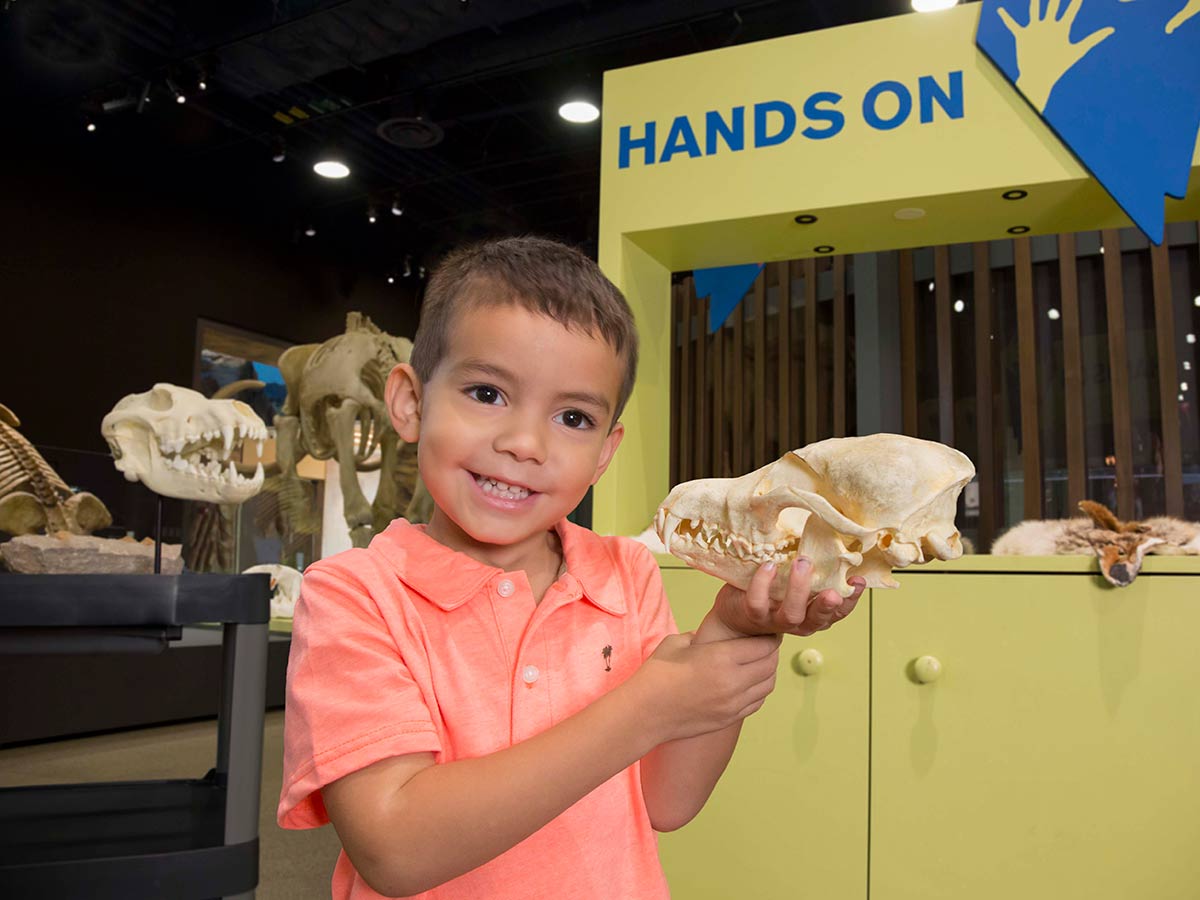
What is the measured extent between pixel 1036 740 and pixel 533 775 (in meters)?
1.41

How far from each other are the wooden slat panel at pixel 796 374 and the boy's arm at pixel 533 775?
4.45 meters

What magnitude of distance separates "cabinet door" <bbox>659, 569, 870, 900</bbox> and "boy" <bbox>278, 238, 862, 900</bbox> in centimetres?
100

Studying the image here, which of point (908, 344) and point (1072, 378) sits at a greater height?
point (908, 344)

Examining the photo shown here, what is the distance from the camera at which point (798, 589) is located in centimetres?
74

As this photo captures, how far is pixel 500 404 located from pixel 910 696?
134 cm

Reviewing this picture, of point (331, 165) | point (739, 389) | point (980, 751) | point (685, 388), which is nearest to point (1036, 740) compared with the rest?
point (980, 751)

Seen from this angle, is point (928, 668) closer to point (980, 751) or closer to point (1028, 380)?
point (980, 751)

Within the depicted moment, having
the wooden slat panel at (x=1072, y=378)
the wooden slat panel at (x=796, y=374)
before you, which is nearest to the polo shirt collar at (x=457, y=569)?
the wooden slat panel at (x=1072, y=378)

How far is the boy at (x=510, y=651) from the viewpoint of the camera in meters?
0.79

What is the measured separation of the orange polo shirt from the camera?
862mm

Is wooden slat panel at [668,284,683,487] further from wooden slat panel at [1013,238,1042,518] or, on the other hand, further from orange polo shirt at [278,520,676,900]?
orange polo shirt at [278,520,676,900]

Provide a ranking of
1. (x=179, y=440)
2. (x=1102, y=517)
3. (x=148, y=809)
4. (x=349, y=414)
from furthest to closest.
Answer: (x=349, y=414) < (x=179, y=440) < (x=1102, y=517) < (x=148, y=809)

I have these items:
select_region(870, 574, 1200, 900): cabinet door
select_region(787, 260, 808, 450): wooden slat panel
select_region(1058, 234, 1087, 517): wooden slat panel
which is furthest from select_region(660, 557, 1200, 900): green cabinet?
select_region(787, 260, 808, 450): wooden slat panel

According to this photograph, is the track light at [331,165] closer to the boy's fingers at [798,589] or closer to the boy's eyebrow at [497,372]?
the boy's eyebrow at [497,372]
